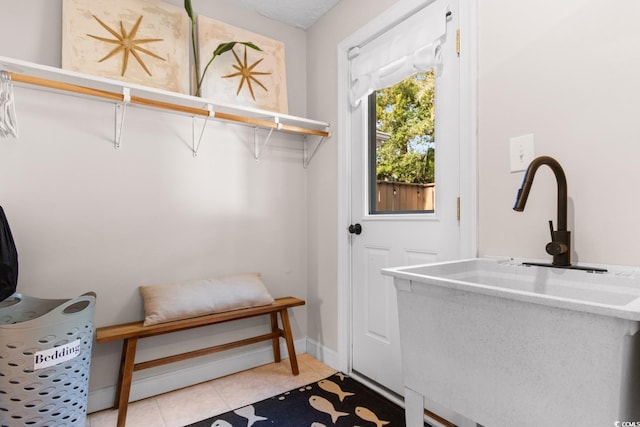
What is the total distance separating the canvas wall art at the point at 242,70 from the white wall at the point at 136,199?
0.14 metres

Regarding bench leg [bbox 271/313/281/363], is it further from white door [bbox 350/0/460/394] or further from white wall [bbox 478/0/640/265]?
white wall [bbox 478/0/640/265]

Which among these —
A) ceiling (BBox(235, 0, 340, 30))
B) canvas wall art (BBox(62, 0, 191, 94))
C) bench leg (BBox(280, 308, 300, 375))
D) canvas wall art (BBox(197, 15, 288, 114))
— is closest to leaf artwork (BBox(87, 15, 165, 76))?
canvas wall art (BBox(62, 0, 191, 94))

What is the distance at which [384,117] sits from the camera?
6.68 ft

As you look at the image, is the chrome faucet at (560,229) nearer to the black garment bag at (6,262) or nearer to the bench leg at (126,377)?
the bench leg at (126,377)

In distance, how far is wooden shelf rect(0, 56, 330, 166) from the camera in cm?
149

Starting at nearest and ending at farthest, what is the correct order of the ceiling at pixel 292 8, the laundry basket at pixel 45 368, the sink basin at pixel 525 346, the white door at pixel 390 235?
1. the sink basin at pixel 525 346
2. the laundry basket at pixel 45 368
3. the white door at pixel 390 235
4. the ceiling at pixel 292 8

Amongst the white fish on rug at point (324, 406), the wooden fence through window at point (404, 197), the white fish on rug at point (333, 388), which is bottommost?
the white fish on rug at point (333, 388)

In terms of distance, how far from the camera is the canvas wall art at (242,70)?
6.84 ft

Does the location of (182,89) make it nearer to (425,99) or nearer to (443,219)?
(425,99)

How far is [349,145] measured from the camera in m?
2.19

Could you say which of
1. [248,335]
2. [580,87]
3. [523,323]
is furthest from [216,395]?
[580,87]

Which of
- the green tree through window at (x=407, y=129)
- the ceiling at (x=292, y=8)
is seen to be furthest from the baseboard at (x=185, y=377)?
the ceiling at (x=292, y=8)

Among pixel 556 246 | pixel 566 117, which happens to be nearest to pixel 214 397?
pixel 556 246

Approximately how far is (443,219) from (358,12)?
141cm
